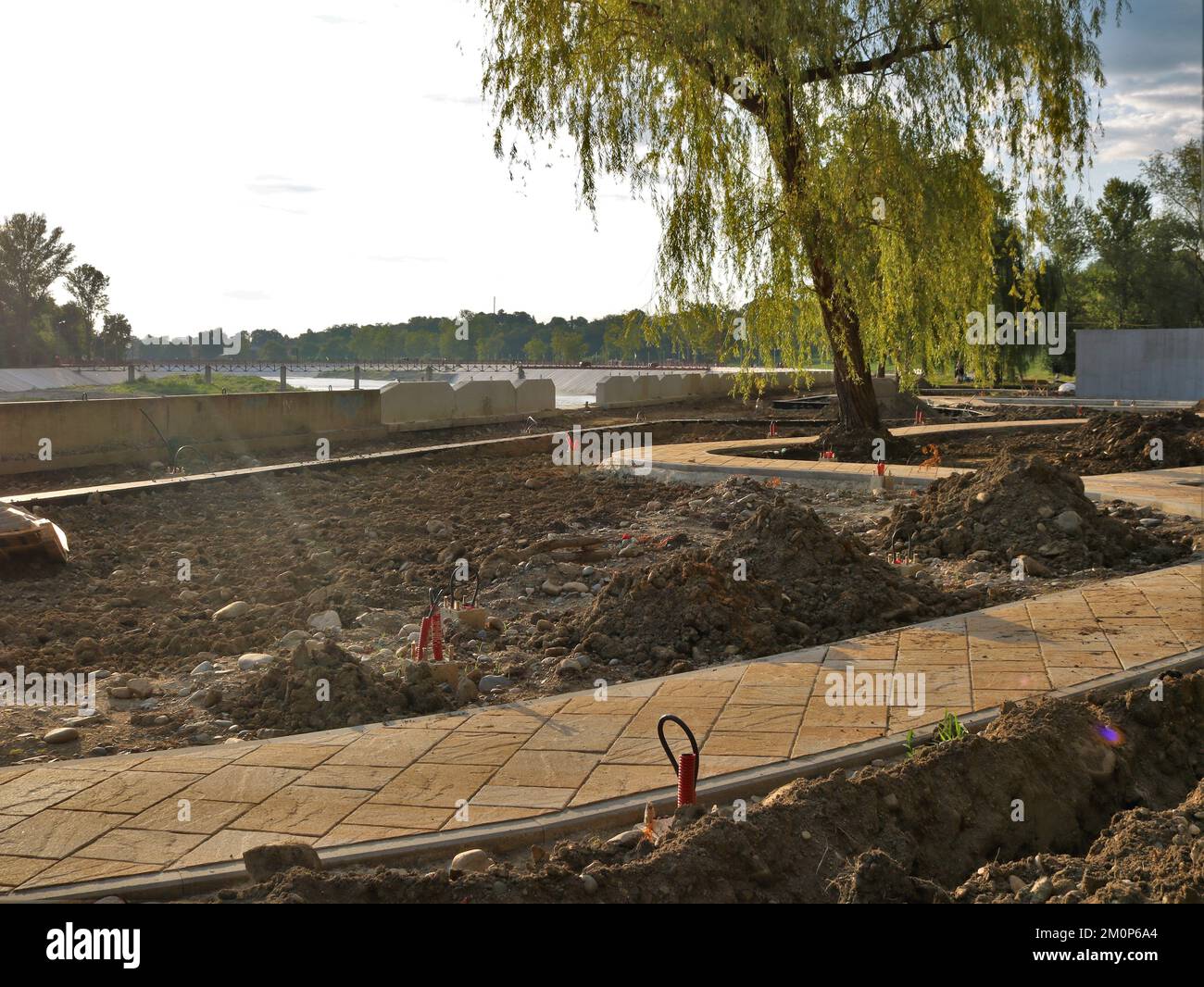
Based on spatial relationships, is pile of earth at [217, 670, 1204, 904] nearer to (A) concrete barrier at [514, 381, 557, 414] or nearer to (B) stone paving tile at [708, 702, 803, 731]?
(B) stone paving tile at [708, 702, 803, 731]

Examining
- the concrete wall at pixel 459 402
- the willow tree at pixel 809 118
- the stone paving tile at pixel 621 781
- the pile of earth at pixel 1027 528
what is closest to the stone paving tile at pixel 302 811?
the stone paving tile at pixel 621 781

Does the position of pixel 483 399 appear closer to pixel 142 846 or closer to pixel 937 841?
pixel 142 846

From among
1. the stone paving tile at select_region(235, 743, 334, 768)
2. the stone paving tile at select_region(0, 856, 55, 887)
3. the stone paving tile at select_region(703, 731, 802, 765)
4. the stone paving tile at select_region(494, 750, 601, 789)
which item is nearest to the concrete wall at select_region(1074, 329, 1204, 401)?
the stone paving tile at select_region(703, 731, 802, 765)

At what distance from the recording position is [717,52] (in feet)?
45.0

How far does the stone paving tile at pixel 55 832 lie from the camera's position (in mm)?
4078

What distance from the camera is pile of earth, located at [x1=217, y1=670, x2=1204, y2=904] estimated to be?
11.2 feet

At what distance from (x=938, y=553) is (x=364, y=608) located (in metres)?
4.66

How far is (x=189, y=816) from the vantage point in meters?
4.34

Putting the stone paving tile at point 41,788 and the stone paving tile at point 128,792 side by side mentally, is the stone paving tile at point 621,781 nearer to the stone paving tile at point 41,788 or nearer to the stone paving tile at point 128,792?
the stone paving tile at point 128,792

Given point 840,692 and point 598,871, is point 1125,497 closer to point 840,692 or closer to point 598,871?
point 840,692

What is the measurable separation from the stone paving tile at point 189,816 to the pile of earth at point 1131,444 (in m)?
12.4

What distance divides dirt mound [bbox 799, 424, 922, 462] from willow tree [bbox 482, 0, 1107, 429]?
3.20 ft

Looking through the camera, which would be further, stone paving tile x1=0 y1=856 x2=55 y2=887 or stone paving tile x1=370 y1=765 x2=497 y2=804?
stone paving tile x1=370 y1=765 x2=497 y2=804

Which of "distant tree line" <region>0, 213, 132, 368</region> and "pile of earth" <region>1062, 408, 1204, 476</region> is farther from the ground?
"distant tree line" <region>0, 213, 132, 368</region>
